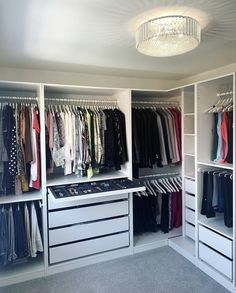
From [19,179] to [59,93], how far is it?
3.64 ft

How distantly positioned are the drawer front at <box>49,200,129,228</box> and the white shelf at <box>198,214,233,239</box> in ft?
2.71

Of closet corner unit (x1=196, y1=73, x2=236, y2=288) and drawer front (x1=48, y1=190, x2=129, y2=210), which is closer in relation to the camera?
closet corner unit (x1=196, y1=73, x2=236, y2=288)

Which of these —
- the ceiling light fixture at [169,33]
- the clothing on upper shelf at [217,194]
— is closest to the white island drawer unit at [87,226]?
the clothing on upper shelf at [217,194]

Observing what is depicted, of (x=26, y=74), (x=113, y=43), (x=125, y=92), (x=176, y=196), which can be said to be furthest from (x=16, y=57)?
(x=176, y=196)

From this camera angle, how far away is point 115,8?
1461 mm

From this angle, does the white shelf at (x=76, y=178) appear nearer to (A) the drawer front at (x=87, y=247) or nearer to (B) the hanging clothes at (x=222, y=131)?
(A) the drawer front at (x=87, y=247)

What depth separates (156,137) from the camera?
3045 mm

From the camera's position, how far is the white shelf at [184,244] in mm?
2827

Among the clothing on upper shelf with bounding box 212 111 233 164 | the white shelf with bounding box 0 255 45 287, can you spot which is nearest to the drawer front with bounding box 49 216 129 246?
the white shelf with bounding box 0 255 45 287

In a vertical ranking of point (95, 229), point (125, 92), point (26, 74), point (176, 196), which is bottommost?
point (95, 229)

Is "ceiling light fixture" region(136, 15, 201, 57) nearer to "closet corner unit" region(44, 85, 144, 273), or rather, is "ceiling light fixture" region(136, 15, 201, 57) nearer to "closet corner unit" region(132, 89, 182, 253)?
"closet corner unit" region(44, 85, 144, 273)

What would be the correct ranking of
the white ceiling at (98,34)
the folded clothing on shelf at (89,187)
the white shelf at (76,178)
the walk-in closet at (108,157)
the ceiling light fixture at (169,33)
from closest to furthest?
the white ceiling at (98,34)
the ceiling light fixture at (169,33)
the walk-in closet at (108,157)
the folded clothing on shelf at (89,187)
the white shelf at (76,178)

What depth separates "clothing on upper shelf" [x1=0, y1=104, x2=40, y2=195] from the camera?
2.36 meters

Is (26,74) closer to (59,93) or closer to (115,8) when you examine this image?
(59,93)
